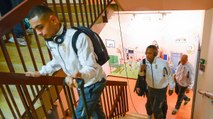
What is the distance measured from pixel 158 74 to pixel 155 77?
8 cm

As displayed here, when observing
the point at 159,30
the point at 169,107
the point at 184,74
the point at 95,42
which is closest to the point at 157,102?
the point at 184,74

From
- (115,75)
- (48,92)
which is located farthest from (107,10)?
(115,75)

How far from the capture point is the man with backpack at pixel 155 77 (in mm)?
3311

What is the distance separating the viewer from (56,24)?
4.69 feet

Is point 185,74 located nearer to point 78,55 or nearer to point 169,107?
point 169,107

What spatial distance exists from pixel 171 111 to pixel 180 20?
2.38m

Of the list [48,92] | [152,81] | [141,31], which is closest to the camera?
[48,92]

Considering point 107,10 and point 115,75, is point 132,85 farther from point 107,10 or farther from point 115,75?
point 107,10

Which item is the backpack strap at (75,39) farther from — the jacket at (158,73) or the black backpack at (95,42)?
the jacket at (158,73)

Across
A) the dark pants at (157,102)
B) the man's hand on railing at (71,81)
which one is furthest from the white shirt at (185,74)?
the man's hand on railing at (71,81)

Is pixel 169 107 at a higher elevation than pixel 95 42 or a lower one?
lower

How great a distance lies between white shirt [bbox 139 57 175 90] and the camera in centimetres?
333

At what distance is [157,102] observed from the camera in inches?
144

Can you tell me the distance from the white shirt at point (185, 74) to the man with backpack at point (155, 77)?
81cm
